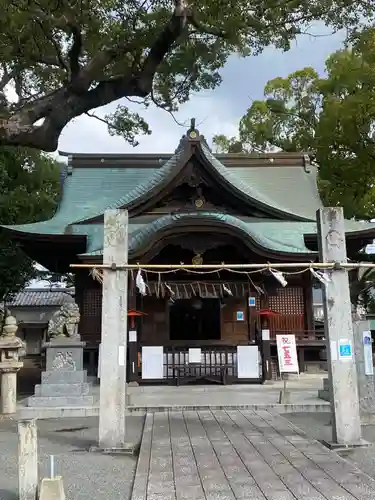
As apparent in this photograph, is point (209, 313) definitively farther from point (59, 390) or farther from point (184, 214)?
point (59, 390)

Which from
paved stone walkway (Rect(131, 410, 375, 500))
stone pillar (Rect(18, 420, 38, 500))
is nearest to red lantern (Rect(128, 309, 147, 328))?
paved stone walkway (Rect(131, 410, 375, 500))

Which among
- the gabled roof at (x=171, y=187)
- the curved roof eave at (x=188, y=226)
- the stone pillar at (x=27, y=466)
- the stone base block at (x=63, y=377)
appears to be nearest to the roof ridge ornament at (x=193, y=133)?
the gabled roof at (x=171, y=187)

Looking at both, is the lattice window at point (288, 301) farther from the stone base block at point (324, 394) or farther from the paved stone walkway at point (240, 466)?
the paved stone walkway at point (240, 466)

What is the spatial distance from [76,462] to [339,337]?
4.17m

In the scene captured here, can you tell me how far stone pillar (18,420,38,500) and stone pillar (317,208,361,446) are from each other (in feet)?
14.5

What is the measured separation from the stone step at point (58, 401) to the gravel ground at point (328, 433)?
4192mm

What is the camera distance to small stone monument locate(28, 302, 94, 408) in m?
11.1

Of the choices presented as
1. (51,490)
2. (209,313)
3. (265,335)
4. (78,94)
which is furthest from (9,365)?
(209,313)

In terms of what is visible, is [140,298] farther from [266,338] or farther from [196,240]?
[266,338]

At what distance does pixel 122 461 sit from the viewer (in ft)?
23.1

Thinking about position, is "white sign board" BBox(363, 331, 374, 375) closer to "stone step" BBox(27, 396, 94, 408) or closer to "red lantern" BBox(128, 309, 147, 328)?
"stone step" BBox(27, 396, 94, 408)

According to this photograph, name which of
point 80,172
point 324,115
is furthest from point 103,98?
point 324,115

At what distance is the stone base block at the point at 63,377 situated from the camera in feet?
37.2

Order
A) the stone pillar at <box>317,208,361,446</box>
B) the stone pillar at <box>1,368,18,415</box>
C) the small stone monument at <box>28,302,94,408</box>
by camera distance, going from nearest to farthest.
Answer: the stone pillar at <box>317,208,361,446</box>
the stone pillar at <box>1,368,18,415</box>
the small stone monument at <box>28,302,94,408</box>
